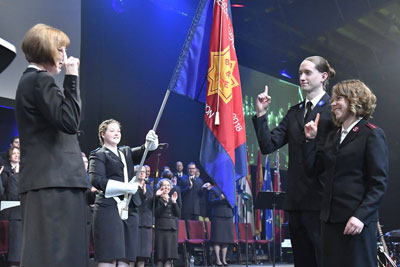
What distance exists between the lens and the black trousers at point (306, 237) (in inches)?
98.4

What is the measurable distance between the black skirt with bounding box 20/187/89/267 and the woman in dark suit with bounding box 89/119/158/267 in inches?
65.7

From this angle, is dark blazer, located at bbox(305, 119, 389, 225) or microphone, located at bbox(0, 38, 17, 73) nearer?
microphone, located at bbox(0, 38, 17, 73)

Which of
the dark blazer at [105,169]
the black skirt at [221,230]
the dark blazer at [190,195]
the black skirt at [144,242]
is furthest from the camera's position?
the dark blazer at [190,195]

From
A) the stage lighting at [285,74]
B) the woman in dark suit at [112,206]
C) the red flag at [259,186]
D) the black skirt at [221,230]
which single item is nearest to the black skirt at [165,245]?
the black skirt at [221,230]

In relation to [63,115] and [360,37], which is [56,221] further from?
[360,37]

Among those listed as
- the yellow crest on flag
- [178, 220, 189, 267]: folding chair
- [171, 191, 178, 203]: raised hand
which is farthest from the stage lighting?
the yellow crest on flag

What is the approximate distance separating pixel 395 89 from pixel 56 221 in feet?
38.5

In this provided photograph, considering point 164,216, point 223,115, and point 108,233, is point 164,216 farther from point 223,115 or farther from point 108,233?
point 223,115

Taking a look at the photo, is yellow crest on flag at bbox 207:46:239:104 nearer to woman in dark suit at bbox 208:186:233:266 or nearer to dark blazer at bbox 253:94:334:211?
dark blazer at bbox 253:94:334:211

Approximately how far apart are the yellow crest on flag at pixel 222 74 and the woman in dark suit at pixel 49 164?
183 centimetres

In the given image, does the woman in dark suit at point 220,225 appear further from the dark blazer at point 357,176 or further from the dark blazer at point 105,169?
the dark blazer at point 357,176

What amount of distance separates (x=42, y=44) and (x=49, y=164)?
1.74 ft

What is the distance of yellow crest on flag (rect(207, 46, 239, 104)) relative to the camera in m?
3.75

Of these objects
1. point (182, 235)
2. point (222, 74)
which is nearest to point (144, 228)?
point (182, 235)
